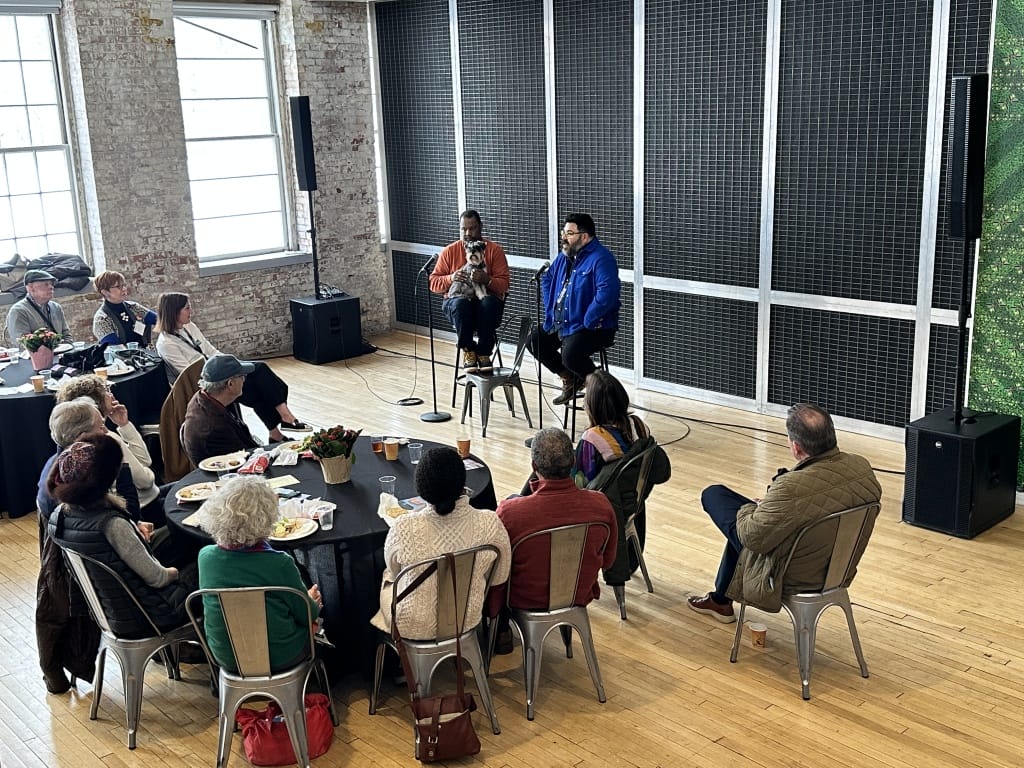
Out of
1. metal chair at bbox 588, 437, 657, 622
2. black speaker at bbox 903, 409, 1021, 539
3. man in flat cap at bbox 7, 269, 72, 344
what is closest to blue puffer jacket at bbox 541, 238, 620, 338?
black speaker at bbox 903, 409, 1021, 539

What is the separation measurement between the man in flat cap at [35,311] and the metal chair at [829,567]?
5.26 metres

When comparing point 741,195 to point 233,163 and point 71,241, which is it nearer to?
point 233,163

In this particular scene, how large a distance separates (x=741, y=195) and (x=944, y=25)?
1.78m

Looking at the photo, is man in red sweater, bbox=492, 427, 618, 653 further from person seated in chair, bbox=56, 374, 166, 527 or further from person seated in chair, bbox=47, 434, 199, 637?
person seated in chair, bbox=56, 374, 166, 527

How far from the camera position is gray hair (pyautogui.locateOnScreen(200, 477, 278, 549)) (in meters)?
3.61

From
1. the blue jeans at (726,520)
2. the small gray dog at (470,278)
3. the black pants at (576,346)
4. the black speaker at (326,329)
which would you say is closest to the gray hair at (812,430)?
the blue jeans at (726,520)

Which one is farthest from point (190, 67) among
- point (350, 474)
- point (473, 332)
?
point (350, 474)

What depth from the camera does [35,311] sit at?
7.37m

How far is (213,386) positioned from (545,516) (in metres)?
2.06

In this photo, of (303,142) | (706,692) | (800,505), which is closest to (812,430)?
(800,505)

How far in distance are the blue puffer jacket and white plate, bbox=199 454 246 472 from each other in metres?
2.95

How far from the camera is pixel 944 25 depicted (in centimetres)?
637

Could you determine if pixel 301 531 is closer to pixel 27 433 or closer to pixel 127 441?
pixel 127 441

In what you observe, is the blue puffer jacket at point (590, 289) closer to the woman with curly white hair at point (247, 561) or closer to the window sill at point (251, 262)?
the window sill at point (251, 262)
